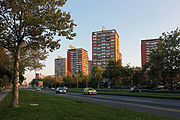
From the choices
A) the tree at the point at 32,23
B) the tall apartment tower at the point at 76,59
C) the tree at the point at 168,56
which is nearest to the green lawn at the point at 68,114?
the tree at the point at 32,23

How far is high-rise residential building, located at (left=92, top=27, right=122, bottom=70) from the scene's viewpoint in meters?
140

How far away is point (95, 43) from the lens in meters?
147

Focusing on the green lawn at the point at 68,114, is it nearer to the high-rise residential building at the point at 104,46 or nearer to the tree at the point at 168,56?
the tree at the point at 168,56

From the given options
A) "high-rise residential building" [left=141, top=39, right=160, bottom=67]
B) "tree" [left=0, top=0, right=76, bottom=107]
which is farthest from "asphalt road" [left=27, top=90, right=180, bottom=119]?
"high-rise residential building" [left=141, top=39, right=160, bottom=67]

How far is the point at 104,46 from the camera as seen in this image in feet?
470

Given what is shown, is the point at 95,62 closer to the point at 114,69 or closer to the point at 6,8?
the point at 114,69

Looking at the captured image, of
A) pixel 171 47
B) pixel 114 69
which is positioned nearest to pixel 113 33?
pixel 114 69

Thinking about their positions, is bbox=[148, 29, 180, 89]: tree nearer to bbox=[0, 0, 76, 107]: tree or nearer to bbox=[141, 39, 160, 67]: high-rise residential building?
bbox=[0, 0, 76, 107]: tree

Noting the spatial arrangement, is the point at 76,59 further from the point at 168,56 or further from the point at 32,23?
the point at 32,23

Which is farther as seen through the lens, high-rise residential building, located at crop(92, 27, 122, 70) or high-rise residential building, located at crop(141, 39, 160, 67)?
high-rise residential building, located at crop(141, 39, 160, 67)

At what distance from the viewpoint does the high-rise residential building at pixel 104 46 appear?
139875 millimetres

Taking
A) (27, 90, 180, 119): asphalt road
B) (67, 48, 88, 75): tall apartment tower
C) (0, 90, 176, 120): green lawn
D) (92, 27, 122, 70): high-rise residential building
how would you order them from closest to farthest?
(0, 90, 176, 120): green lawn < (27, 90, 180, 119): asphalt road < (92, 27, 122, 70): high-rise residential building < (67, 48, 88, 75): tall apartment tower

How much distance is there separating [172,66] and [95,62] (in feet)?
351

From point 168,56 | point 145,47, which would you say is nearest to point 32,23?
point 168,56
